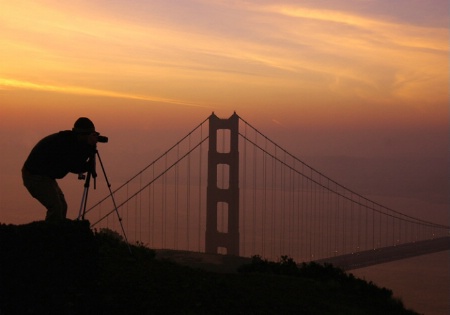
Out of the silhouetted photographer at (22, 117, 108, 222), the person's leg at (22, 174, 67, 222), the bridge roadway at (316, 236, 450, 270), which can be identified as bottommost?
the bridge roadway at (316, 236, 450, 270)

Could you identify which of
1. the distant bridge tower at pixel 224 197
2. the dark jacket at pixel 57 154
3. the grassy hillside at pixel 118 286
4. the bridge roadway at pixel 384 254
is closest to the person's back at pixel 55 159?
the dark jacket at pixel 57 154

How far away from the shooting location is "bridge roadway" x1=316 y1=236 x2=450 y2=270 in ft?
180

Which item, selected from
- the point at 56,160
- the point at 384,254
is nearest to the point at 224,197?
the point at 384,254

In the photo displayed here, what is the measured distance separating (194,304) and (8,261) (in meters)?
2.41

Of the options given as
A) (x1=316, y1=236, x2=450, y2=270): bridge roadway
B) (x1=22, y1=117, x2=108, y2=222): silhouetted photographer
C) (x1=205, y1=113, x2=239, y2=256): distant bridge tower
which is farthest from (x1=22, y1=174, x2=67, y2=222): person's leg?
(x1=316, y1=236, x2=450, y2=270): bridge roadway

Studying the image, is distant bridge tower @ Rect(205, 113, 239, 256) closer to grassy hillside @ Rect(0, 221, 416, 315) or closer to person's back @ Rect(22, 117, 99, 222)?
grassy hillside @ Rect(0, 221, 416, 315)

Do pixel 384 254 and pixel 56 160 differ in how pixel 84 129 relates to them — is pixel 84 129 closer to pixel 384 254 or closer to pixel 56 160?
pixel 56 160

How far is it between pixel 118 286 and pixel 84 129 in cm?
223

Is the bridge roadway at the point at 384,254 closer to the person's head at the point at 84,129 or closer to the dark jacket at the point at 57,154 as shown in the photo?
the dark jacket at the point at 57,154

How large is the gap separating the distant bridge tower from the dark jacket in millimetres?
34675

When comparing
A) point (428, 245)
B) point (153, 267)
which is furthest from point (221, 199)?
point (153, 267)

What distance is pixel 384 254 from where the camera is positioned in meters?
58.8

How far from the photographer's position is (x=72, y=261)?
7.68 metres

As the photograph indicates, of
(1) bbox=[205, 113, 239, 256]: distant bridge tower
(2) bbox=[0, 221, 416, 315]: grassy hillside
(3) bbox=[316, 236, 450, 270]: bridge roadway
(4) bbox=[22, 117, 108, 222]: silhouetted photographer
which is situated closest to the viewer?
(2) bbox=[0, 221, 416, 315]: grassy hillside
